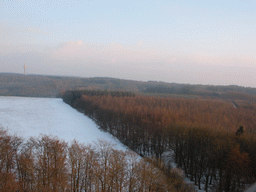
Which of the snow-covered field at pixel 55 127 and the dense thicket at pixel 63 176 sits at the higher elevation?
the dense thicket at pixel 63 176

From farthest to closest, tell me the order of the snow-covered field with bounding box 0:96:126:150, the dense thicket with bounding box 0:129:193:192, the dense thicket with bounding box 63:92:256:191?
the snow-covered field with bounding box 0:96:126:150
the dense thicket with bounding box 63:92:256:191
the dense thicket with bounding box 0:129:193:192

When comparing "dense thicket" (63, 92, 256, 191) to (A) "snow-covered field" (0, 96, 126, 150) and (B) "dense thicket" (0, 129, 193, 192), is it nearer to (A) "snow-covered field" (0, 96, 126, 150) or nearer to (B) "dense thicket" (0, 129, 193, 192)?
(A) "snow-covered field" (0, 96, 126, 150)

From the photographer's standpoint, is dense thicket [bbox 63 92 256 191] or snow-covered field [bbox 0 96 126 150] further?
snow-covered field [bbox 0 96 126 150]

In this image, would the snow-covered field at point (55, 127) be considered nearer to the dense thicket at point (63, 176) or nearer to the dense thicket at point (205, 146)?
the dense thicket at point (205, 146)

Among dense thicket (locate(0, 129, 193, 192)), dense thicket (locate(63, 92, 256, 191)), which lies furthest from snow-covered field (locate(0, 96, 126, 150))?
dense thicket (locate(0, 129, 193, 192))

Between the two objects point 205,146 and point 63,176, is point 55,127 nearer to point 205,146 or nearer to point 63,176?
point 205,146

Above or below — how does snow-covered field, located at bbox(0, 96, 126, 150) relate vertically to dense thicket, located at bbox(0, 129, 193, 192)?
below

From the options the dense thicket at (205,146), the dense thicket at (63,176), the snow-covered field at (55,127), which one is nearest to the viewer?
the dense thicket at (63,176)

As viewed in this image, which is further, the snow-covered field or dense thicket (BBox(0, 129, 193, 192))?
the snow-covered field

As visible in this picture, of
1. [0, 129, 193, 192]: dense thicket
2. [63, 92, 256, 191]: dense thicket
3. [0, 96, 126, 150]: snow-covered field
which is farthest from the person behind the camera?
[0, 96, 126, 150]: snow-covered field

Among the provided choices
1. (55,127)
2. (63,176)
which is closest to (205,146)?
(63,176)

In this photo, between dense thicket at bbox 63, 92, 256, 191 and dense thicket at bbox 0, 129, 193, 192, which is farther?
dense thicket at bbox 63, 92, 256, 191

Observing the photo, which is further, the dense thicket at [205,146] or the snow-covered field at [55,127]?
the snow-covered field at [55,127]

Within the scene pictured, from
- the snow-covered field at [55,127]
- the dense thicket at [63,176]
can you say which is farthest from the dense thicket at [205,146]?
the dense thicket at [63,176]
